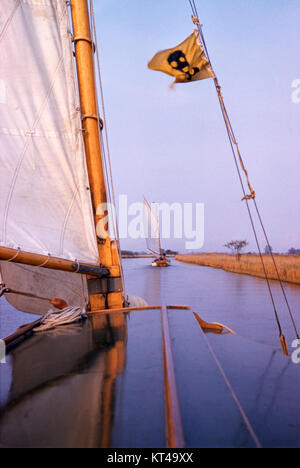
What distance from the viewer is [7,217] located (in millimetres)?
3299

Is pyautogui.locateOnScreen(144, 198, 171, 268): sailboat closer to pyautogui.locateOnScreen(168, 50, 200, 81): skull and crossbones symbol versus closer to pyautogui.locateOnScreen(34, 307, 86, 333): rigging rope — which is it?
pyautogui.locateOnScreen(168, 50, 200, 81): skull and crossbones symbol

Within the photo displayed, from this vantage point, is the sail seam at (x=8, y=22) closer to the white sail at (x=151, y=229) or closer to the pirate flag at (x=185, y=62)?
the pirate flag at (x=185, y=62)

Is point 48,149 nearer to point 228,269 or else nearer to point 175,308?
point 175,308

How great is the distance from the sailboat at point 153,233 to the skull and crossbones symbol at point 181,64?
39058 mm

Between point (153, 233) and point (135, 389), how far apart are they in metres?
45.7

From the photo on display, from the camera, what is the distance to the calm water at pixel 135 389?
129 cm

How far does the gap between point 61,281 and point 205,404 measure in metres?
3.40

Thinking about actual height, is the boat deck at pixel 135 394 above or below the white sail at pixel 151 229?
below

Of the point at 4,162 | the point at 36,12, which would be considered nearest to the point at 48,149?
the point at 4,162

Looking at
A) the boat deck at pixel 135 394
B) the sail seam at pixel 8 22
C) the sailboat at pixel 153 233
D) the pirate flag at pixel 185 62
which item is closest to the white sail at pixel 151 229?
the sailboat at pixel 153 233

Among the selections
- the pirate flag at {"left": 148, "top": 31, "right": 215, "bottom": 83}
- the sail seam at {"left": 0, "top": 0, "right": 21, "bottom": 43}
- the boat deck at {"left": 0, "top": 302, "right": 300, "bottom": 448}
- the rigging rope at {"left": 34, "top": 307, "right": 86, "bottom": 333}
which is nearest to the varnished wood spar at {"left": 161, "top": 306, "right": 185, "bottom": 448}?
the boat deck at {"left": 0, "top": 302, "right": 300, "bottom": 448}

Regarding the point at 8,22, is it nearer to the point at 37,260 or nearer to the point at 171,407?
the point at 37,260
